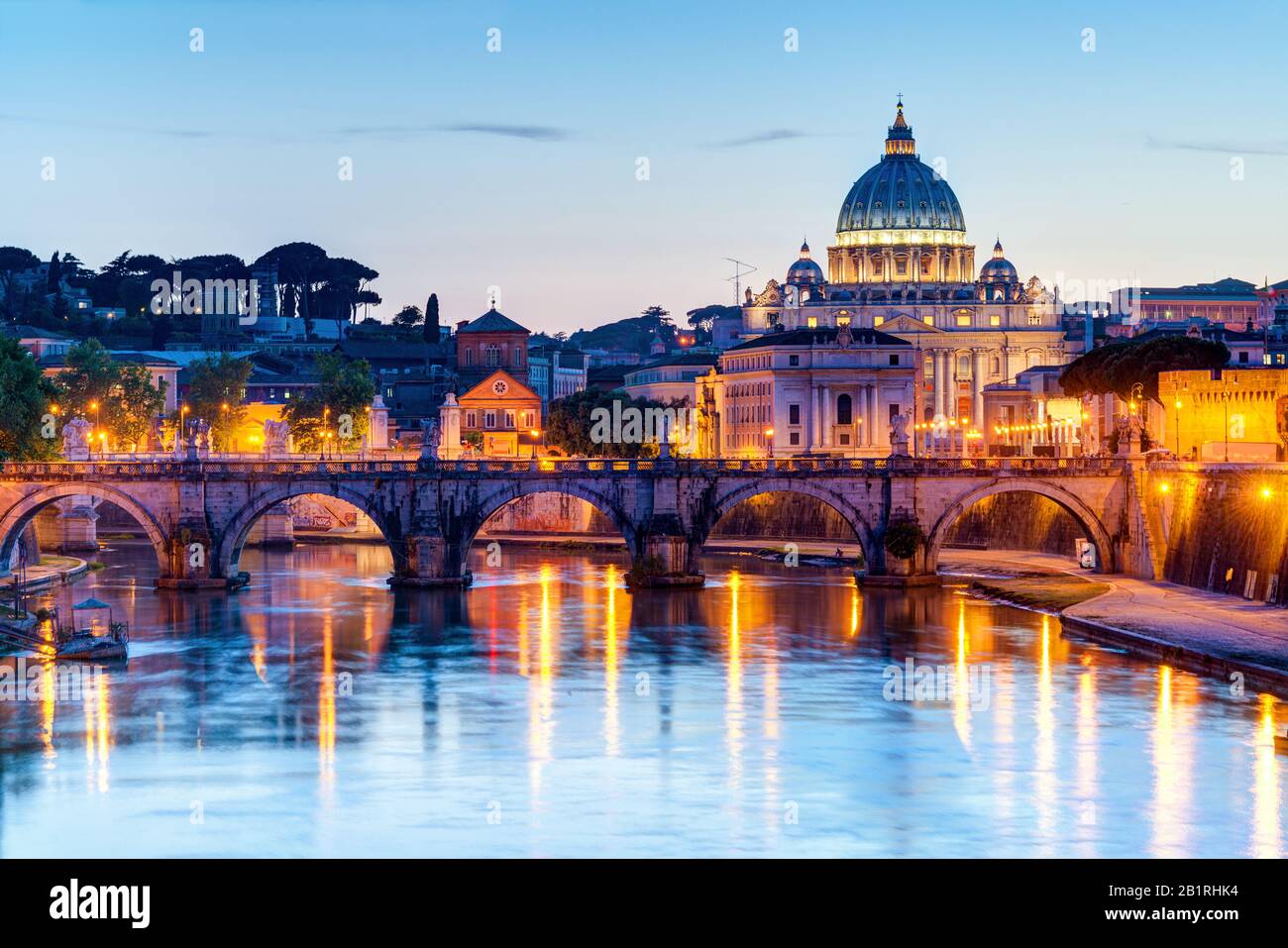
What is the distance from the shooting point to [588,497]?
86.1 meters

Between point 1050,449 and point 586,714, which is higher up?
point 1050,449

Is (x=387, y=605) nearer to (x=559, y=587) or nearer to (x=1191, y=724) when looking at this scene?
(x=559, y=587)

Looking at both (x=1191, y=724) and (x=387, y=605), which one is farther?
(x=387, y=605)

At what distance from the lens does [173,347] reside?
198m

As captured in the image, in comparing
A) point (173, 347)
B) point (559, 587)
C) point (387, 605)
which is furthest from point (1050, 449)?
point (173, 347)

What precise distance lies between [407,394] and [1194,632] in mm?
124505

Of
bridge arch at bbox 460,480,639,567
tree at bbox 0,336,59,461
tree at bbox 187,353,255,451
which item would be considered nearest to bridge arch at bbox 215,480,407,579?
bridge arch at bbox 460,480,639,567

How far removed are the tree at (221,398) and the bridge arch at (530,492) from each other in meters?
61.5

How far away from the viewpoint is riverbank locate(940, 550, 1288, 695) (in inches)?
2306

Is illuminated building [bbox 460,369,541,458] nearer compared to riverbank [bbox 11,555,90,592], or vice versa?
riverbank [bbox 11,555,90,592]

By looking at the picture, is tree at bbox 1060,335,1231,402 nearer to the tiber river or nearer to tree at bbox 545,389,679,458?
the tiber river

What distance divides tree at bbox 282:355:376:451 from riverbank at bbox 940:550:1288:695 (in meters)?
57.1
